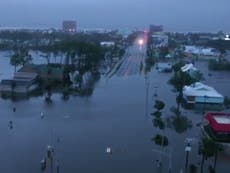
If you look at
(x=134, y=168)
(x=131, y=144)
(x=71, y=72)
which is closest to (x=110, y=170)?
(x=134, y=168)

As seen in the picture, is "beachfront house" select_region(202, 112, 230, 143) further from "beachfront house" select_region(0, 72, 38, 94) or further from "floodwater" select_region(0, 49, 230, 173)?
"beachfront house" select_region(0, 72, 38, 94)

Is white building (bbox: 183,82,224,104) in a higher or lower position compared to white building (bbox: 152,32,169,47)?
lower

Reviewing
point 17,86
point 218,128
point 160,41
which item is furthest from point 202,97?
point 160,41

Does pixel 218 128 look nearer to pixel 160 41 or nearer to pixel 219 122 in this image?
pixel 219 122

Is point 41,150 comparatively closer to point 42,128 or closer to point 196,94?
point 42,128

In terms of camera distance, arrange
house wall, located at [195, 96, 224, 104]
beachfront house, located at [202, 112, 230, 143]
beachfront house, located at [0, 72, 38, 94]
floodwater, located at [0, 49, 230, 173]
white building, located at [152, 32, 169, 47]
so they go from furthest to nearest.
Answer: white building, located at [152, 32, 169, 47] → beachfront house, located at [0, 72, 38, 94] → house wall, located at [195, 96, 224, 104] → beachfront house, located at [202, 112, 230, 143] → floodwater, located at [0, 49, 230, 173]

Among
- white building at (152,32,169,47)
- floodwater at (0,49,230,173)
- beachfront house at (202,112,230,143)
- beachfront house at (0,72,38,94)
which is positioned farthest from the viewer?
white building at (152,32,169,47)

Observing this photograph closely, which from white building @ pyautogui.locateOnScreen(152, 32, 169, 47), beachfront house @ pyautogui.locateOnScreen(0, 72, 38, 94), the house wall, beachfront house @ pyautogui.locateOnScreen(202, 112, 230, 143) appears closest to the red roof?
beachfront house @ pyautogui.locateOnScreen(202, 112, 230, 143)
